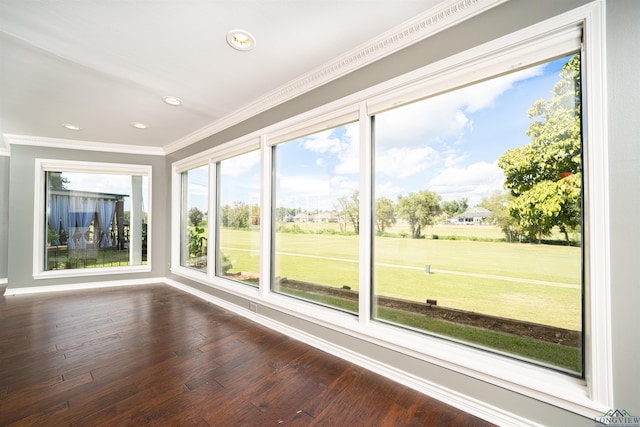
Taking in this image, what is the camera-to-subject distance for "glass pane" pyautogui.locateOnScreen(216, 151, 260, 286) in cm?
353

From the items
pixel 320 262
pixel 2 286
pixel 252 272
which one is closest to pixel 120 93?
pixel 252 272

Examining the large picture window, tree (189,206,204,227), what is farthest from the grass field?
the large picture window

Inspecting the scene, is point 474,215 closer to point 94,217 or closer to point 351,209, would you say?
point 351,209

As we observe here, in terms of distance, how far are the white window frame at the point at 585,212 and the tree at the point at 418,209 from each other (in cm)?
30

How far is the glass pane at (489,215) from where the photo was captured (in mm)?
1547

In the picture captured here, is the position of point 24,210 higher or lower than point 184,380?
higher

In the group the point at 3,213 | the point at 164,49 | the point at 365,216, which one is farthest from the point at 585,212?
the point at 3,213

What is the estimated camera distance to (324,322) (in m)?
2.49

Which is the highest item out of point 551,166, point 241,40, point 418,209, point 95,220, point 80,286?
point 241,40

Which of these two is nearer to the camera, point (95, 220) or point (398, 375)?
point (398, 375)

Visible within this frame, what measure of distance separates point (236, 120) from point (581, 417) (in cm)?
415

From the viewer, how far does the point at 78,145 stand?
4777 millimetres

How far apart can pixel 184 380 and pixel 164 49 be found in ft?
9.06

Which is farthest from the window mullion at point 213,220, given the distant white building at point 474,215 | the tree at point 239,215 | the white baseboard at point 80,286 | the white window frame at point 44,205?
the distant white building at point 474,215
